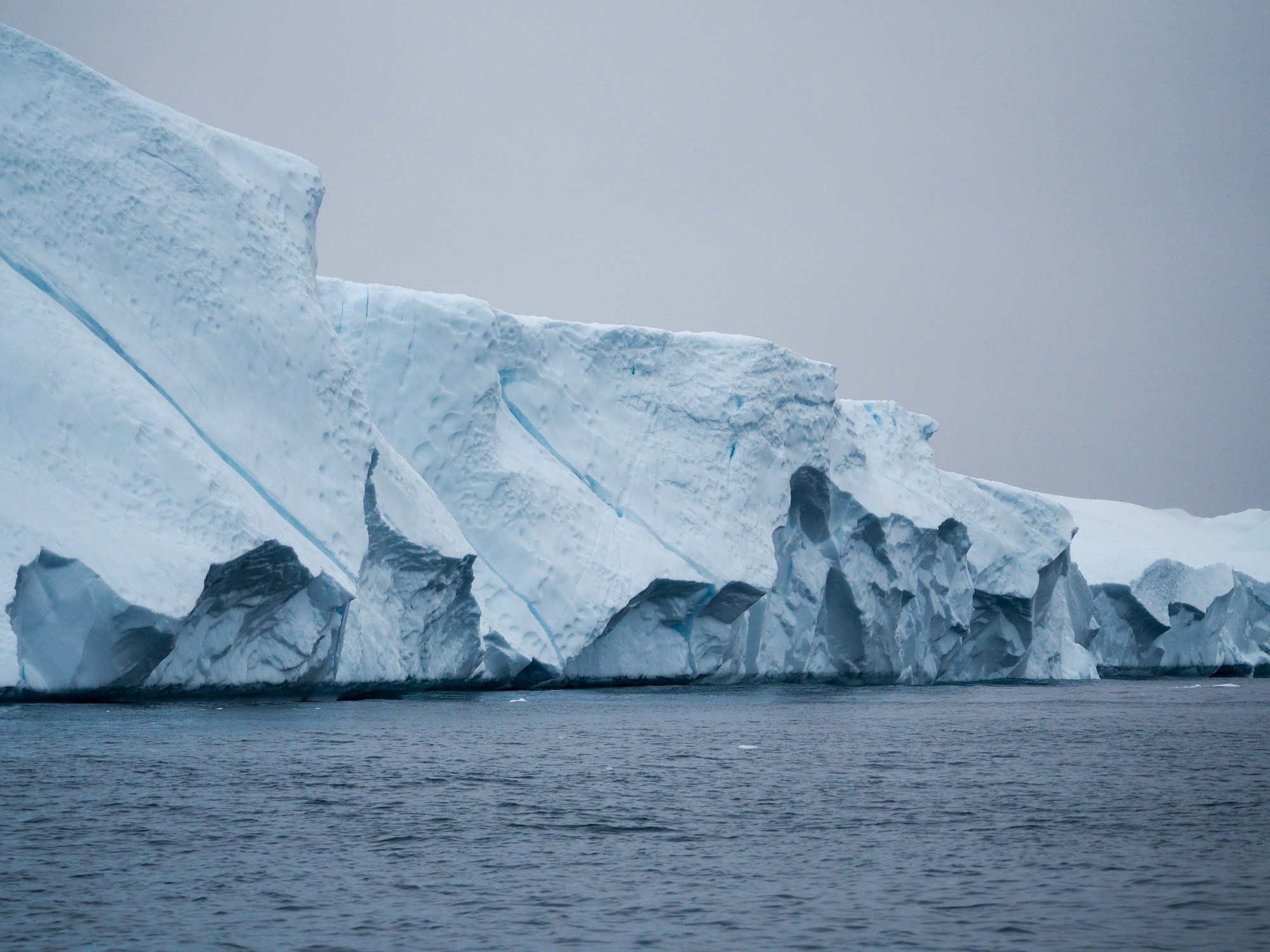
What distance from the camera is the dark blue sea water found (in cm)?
498

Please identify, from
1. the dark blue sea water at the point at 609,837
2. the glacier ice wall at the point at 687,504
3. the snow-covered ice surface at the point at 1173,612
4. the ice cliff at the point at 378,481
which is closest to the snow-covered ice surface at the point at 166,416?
the ice cliff at the point at 378,481

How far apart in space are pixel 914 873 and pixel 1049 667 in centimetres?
2549

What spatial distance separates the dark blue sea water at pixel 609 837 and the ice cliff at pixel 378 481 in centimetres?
152

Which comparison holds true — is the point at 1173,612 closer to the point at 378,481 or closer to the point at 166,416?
the point at 378,481

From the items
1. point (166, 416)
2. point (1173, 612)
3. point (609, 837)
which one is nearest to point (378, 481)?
point (166, 416)

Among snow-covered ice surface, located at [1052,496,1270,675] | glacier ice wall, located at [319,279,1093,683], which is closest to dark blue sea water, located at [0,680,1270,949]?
glacier ice wall, located at [319,279,1093,683]

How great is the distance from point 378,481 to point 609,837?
10301mm

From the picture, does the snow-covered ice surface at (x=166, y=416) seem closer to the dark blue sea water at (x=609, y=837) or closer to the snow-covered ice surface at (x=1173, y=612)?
the dark blue sea water at (x=609, y=837)

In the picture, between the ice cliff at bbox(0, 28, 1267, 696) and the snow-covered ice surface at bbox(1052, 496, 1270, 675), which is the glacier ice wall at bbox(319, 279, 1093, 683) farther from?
the snow-covered ice surface at bbox(1052, 496, 1270, 675)

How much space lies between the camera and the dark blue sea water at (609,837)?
16.3 ft

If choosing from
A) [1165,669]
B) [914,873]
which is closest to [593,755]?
[914,873]

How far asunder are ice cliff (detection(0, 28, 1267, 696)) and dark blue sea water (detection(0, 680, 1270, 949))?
4.99 ft

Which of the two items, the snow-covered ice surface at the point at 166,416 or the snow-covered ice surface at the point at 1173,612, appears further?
the snow-covered ice surface at the point at 1173,612

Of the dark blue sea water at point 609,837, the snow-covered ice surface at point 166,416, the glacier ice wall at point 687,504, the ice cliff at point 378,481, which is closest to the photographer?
the dark blue sea water at point 609,837
